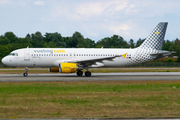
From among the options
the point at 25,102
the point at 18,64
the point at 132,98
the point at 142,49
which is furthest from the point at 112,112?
the point at 142,49

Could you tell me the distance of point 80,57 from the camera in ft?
111

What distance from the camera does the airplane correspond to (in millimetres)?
31609

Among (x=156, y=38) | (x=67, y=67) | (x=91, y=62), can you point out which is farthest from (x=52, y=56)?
(x=156, y=38)

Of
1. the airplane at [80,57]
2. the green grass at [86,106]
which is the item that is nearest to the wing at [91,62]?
the airplane at [80,57]

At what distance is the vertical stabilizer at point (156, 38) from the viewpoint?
37031 millimetres

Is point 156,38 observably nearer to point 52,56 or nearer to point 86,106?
point 52,56

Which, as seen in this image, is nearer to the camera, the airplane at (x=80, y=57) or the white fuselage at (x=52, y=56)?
the airplane at (x=80, y=57)

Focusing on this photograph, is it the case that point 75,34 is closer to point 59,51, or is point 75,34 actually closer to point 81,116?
point 59,51

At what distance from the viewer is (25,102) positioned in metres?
13.3

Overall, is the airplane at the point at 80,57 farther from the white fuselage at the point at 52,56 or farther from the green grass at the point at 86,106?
the green grass at the point at 86,106

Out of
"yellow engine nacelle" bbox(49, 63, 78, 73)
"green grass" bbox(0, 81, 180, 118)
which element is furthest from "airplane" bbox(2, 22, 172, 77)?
"green grass" bbox(0, 81, 180, 118)

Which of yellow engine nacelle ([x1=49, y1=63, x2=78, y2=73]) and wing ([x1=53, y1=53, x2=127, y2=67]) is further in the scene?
wing ([x1=53, y1=53, x2=127, y2=67])

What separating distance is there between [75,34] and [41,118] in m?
127

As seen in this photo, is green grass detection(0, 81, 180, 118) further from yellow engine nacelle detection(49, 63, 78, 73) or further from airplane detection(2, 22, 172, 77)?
airplane detection(2, 22, 172, 77)
